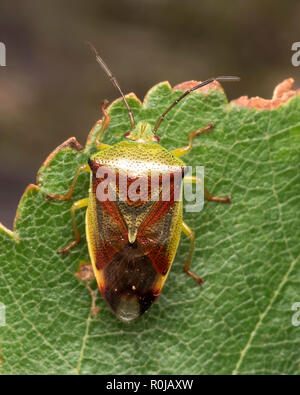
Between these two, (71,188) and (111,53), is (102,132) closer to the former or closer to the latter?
(71,188)

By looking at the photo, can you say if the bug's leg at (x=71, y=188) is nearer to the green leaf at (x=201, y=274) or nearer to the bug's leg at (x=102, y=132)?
the green leaf at (x=201, y=274)

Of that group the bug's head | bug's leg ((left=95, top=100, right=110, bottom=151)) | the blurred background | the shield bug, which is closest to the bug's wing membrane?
the shield bug

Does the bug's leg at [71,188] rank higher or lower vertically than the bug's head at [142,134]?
lower

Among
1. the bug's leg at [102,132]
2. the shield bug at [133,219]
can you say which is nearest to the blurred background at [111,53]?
the bug's leg at [102,132]

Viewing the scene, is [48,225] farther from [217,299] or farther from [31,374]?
[217,299]

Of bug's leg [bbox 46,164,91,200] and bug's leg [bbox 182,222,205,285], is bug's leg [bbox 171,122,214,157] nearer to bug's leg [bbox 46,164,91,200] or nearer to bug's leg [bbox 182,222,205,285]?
bug's leg [bbox 182,222,205,285]
